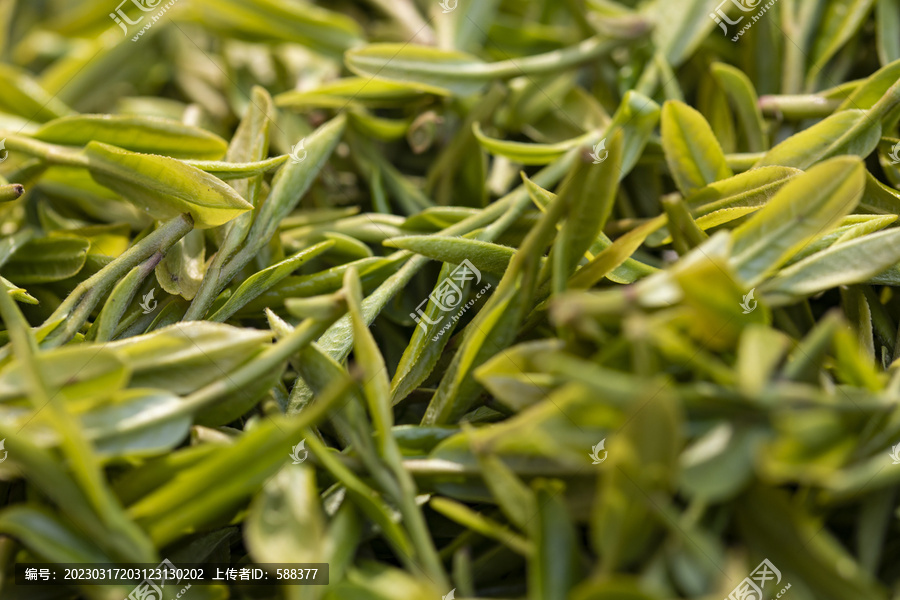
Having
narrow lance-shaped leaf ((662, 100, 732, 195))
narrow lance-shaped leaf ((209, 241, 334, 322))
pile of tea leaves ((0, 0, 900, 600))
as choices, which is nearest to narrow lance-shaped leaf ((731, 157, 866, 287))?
pile of tea leaves ((0, 0, 900, 600))

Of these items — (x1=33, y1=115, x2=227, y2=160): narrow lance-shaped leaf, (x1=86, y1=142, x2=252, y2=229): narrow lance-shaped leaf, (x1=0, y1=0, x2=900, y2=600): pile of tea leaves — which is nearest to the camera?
(x1=0, y1=0, x2=900, y2=600): pile of tea leaves

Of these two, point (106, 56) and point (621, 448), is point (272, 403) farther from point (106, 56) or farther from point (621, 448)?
point (106, 56)

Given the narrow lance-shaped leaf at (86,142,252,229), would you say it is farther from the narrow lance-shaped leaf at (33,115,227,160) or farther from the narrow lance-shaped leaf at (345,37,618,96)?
the narrow lance-shaped leaf at (345,37,618,96)

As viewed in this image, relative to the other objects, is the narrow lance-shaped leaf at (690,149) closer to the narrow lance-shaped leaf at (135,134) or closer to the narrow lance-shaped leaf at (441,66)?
the narrow lance-shaped leaf at (441,66)

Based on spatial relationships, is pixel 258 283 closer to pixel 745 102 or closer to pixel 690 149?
pixel 690 149

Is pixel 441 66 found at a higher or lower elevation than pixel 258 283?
higher

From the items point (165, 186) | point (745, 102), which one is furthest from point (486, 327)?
point (745, 102)

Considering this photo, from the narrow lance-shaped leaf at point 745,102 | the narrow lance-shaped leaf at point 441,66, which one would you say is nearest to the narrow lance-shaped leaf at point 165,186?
the narrow lance-shaped leaf at point 441,66

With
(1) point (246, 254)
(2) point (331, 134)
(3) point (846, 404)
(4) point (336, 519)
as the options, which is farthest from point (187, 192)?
(3) point (846, 404)
